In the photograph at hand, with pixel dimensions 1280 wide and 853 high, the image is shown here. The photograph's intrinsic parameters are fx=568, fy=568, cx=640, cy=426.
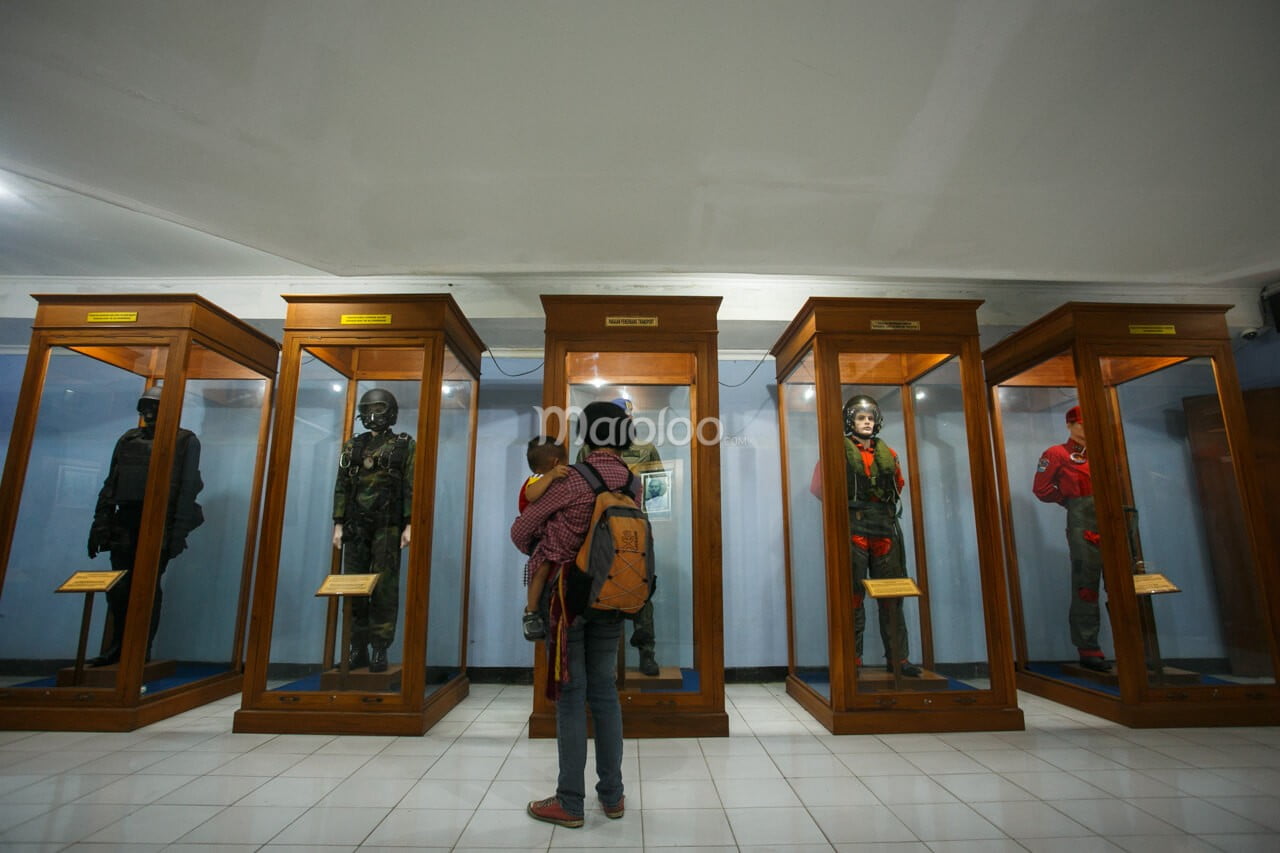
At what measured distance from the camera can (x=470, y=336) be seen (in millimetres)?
4520

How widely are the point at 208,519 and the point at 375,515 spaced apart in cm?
156

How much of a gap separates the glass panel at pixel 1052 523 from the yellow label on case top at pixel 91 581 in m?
6.64

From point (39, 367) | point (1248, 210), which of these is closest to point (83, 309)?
point (39, 367)

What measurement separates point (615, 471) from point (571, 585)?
528 millimetres

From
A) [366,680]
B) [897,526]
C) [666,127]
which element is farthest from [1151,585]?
[366,680]

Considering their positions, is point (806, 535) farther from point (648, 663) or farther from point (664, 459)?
point (648, 663)

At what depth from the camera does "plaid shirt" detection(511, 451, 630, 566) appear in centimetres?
241

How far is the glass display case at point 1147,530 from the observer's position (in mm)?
3727

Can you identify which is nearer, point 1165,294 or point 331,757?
point 331,757

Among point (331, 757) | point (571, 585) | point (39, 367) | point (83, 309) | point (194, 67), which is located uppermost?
point (194, 67)

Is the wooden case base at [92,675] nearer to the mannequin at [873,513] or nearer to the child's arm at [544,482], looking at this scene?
the child's arm at [544,482]

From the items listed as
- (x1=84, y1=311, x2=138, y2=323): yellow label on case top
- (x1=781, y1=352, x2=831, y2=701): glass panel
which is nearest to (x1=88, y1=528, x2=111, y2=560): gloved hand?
(x1=84, y1=311, x2=138, y2=323): yellow label on case top

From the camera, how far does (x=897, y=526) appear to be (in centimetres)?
402

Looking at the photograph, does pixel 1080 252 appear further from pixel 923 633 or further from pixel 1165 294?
pixel 923 633
